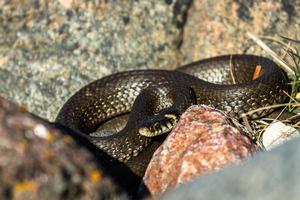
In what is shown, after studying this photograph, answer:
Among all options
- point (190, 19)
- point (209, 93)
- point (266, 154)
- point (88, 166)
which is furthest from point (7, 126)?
point (190, 19)

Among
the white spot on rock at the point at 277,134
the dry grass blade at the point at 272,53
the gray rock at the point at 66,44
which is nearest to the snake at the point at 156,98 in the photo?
the dry grass blade at the point at 272,53

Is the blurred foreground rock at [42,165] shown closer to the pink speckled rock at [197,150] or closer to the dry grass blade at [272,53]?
the pink speckled rock at [197,150]

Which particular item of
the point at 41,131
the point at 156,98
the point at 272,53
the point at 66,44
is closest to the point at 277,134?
the point at 272,53

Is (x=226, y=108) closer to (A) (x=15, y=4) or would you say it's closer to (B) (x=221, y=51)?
(B) (x=221, y=51)

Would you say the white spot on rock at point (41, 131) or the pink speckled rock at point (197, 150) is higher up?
the white spot on rock at point (41, 131)

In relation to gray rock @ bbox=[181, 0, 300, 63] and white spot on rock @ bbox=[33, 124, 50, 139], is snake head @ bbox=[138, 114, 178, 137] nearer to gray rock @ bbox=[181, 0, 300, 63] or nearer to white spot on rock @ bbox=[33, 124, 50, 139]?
gray rock @ bbox=[181, 0, 300, 63]

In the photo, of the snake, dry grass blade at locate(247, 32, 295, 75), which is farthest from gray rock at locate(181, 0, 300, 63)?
the snake

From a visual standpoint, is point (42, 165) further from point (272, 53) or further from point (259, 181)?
point (272, 53)

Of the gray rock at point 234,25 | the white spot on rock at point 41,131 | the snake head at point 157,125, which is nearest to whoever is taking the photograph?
the white spot on rock at point 41,131
